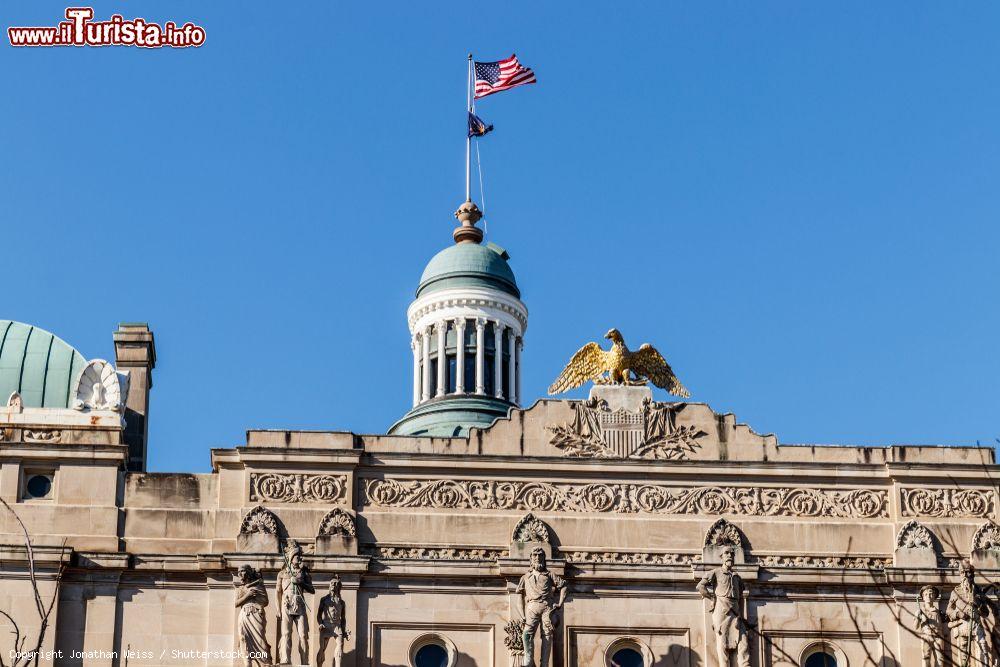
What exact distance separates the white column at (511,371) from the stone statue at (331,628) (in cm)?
1458

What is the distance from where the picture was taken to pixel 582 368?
4788 cm

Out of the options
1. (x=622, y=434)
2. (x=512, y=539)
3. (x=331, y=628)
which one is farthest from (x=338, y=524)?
(x=622, y=434)

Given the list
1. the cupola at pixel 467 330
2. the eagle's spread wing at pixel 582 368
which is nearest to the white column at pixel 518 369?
the cupola at pixel 467 330

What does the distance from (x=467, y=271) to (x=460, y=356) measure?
2.44 metres

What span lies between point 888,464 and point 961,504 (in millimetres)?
1890

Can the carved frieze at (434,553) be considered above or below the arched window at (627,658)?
above

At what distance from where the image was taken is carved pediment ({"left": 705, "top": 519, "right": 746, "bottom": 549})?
4591 cm

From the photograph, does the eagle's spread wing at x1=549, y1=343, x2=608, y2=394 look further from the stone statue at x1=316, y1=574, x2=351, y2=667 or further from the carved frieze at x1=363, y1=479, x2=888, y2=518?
the stone statue at x1=316, y1=574, x2=351, y2=667

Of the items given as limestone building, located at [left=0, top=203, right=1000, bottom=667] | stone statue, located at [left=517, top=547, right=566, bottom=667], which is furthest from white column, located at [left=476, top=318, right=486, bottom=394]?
stone statue, located at [left=517, top=547, right=566, bottom=667]

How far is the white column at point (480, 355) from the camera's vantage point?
186ft

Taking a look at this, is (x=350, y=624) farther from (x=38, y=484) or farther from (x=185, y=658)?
(x=38, y=484)

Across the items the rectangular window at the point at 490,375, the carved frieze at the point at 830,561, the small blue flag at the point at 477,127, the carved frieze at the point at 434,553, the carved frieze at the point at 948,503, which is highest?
the small blue flag at the point at 477,127

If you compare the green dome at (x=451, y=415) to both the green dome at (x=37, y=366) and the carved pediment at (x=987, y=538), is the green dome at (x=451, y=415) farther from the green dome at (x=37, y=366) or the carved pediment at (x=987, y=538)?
the carved pediment at (x=987, y=538)

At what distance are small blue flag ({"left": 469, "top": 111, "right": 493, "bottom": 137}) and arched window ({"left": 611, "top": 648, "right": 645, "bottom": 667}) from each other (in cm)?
1910
